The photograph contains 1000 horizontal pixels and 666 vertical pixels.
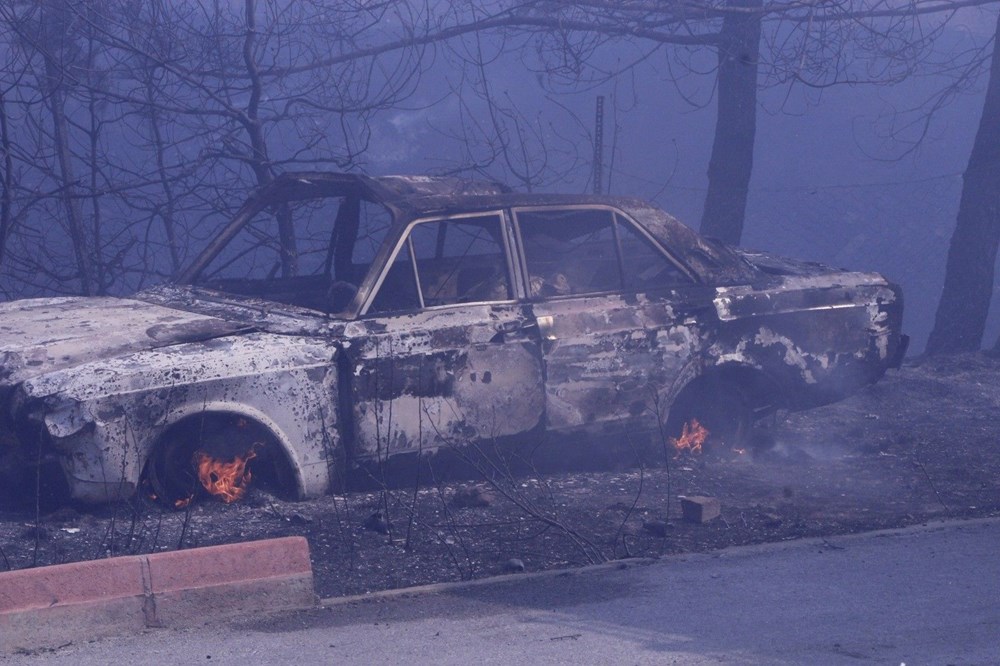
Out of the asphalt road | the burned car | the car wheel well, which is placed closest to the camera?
the asphalt road

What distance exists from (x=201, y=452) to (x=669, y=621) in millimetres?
2271

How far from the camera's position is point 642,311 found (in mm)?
5730

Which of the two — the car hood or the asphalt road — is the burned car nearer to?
the car hood

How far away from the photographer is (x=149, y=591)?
3705mm

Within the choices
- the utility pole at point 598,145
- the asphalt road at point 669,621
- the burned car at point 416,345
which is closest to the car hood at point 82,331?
the burned car at point 416,345

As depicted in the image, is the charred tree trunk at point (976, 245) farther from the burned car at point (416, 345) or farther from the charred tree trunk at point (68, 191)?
the charred tree trunk at point (68, 191)

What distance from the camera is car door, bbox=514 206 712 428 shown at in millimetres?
5488

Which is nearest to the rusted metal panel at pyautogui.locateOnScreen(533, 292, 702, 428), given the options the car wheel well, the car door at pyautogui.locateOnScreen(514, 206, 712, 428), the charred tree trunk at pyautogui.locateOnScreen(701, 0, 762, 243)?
the car door at pyautogui.locateOnScreen(514, 206, 712, 428)

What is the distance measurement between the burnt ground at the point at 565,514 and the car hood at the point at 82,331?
0.67 metres

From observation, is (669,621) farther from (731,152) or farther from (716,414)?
(731,152)

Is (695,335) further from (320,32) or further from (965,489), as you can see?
(320,32)

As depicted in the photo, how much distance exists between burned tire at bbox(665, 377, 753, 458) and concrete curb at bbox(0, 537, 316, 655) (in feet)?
9.21

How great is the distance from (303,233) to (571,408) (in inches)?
168

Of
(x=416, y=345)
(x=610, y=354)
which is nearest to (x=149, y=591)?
(x=416, y=345)
